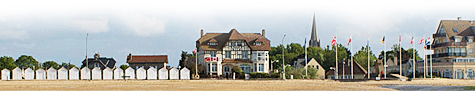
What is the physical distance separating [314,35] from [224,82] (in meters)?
124

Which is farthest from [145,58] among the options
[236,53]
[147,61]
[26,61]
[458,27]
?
[458,27]

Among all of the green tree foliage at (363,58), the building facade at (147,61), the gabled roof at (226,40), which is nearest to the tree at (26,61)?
the building facade at (147,61)

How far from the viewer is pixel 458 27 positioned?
7531cm

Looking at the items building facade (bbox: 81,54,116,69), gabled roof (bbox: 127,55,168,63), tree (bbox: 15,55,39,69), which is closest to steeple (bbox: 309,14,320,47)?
gabled roof (bbox: 127,55,168,63)

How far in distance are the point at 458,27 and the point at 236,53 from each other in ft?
85.9

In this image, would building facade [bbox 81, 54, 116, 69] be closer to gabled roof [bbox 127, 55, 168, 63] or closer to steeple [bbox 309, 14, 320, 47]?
gabled roof [bbox 127, 55, 168, 63]

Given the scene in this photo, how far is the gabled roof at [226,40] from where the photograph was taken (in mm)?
77188

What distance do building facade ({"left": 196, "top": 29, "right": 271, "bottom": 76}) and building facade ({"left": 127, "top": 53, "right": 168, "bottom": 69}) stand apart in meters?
22.3

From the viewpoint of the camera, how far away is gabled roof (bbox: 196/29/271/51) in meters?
77.2

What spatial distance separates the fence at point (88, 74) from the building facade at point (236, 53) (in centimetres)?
1045

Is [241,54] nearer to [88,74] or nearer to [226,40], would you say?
[226,40]

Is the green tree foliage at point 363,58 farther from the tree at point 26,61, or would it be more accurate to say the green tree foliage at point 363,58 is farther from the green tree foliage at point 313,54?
the tree at point 26,61

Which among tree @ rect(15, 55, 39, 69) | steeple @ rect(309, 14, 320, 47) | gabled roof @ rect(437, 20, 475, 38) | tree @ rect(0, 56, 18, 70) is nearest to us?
gabled roof @ rect(437, 20, 475, 38)

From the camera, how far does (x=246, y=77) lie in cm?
6600
